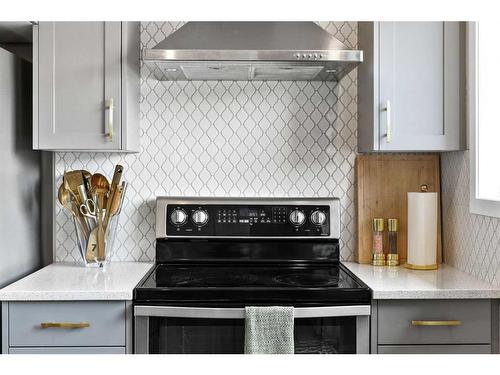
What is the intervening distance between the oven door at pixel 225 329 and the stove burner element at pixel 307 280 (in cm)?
13

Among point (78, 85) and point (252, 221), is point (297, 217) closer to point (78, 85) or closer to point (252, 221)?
point (252, 221)

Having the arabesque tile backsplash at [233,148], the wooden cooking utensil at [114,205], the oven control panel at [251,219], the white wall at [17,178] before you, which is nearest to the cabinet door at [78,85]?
the white wall at [17,178]

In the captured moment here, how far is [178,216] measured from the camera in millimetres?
2297

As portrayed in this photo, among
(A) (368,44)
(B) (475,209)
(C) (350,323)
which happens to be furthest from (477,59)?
(C) (350,323)

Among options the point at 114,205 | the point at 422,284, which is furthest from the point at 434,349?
the point at 114,205

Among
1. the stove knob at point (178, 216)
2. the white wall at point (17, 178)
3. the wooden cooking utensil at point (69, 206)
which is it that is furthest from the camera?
the stove knob at point (178, 216)

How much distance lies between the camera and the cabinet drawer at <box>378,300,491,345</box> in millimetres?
1777

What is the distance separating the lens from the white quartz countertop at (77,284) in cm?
174

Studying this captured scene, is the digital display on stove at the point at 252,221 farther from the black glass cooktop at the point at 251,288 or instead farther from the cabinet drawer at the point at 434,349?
the cabinet drawer at the point at 434,349

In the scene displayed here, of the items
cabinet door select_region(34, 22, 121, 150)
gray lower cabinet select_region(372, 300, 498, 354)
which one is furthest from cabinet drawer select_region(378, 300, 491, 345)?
cabinet door select_region(34, 22, 121, 150)

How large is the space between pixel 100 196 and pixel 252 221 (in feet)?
2.17

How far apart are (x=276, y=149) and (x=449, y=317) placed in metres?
1.04

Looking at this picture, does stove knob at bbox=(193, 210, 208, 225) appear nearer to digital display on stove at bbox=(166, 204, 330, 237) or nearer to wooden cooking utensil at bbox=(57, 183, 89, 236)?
digital display on stove at bbox=(166, 204, 330, 237)

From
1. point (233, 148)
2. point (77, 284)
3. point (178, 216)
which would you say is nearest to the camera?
point (77, 284)
